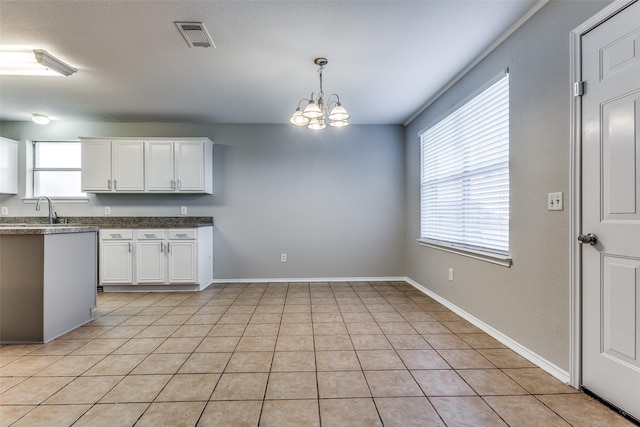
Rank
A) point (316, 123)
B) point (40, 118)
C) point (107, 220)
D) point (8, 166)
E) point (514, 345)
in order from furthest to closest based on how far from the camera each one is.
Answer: point (107, 220) < point (8, 166) < point (40, 118) < point (316, 123) < point (514, 345)

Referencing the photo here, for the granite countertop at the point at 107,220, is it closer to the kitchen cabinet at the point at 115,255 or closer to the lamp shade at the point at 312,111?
the kitchen cabinet at the point at 115,255

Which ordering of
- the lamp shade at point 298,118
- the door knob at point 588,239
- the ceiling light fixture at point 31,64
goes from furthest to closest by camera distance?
1. the lamp shade at point 298,118
2. the ceiling light fixture at point 31,64
3. the door knob at point 588,239

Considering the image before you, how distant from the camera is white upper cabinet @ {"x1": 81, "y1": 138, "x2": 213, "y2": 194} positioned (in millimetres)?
4273

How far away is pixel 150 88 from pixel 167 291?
2596mm

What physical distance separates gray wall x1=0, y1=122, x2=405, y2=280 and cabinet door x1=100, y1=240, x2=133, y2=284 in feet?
2.18

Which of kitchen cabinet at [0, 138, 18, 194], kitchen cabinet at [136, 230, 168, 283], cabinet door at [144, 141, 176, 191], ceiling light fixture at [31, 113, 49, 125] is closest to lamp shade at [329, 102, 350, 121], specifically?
cabinet door at [144, 141, 176, 191]

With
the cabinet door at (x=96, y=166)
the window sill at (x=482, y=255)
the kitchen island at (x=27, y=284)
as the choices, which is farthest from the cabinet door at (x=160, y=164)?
the window sill at (x=482, y=255)

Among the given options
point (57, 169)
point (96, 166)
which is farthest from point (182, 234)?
point (57, 169)

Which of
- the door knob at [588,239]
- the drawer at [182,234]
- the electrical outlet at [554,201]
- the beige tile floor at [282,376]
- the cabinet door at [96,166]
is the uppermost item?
the cabinet door at [96,166]

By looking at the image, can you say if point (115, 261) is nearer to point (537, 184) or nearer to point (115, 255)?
point (115, 255)

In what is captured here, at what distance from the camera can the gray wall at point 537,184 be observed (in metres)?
1.86

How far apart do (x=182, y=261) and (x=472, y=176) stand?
12.1ft

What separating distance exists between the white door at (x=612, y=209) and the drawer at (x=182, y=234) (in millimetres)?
4005

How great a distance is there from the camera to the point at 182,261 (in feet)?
13.4
